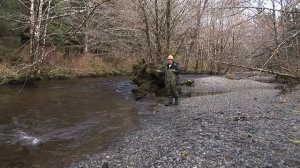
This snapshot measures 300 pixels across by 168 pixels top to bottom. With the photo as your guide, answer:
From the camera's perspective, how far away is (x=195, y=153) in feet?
24.3

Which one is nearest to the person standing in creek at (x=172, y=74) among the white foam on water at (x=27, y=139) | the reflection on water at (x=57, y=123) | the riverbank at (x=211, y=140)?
the riverbank at (x=211, y=140)

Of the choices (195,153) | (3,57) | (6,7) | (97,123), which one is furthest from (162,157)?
(6,7)

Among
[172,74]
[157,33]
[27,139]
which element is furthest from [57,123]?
[157,33]

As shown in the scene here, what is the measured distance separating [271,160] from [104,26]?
27.7 meters

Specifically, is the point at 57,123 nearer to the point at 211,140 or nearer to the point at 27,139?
the point at 27,139

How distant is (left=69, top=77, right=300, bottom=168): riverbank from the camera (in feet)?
22.9

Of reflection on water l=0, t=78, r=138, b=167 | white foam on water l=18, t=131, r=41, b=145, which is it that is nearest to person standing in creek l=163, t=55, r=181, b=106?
reflection on water l=0, t=78, r=138, b=167

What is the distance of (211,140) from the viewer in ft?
28.0

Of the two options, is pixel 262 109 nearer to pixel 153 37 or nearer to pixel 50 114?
pixel 50 114

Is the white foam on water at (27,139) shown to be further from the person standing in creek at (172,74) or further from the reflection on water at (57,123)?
the person standing in creek at (172,74)

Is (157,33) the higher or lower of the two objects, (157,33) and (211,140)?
the higher

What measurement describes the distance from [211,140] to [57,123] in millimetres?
5750

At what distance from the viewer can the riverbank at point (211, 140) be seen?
275 inches

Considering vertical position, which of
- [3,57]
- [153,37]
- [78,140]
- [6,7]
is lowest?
[78,140]
